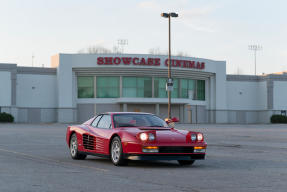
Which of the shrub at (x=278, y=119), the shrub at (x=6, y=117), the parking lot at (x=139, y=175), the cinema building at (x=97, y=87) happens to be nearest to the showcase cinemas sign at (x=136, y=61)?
the cinema building at (x=97, y=87)

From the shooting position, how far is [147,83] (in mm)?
68750

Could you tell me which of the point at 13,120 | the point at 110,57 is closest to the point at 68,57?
the point at 110,57

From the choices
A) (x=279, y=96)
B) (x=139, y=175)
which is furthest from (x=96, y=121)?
(x=279, y=96)

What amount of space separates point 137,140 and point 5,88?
182 feet

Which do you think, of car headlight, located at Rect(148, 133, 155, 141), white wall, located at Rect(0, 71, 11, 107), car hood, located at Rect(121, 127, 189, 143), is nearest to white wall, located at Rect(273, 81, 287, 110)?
white wall, located at Rect(0, 71, 11, 107)

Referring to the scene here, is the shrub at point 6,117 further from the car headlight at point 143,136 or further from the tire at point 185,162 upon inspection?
the car headlight at point 143,136

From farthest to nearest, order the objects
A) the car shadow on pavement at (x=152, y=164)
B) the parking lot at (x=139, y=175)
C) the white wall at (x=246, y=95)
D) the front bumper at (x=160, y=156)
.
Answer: the white wall at (x=246, y=95), the car shadow on pavement at (x=152, y=164), the front bumper at (x=160, y=156), the parking lot at (x=139, y=175)

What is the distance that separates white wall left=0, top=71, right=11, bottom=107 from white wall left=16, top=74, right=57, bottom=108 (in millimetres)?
1637

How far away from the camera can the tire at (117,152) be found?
39.4 ft

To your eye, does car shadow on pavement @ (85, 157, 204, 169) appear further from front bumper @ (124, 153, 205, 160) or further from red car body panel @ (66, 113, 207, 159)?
red car body panel @ (66, 113, 207, 159)

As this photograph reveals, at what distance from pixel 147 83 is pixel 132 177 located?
193ft

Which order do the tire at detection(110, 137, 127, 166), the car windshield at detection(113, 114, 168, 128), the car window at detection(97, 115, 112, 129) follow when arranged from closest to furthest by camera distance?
1. the tire at detection(110, 137, 127, 166)
2. the car windshield at detection(113, 114, 168, 128)
3. the car window at detection(97, 115, 112, 129)

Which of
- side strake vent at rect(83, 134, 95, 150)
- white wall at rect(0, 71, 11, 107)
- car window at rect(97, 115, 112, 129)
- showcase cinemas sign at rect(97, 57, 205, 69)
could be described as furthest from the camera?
showcase cinemas sign at rect(97, 57, 205, 69)

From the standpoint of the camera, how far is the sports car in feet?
38.7
